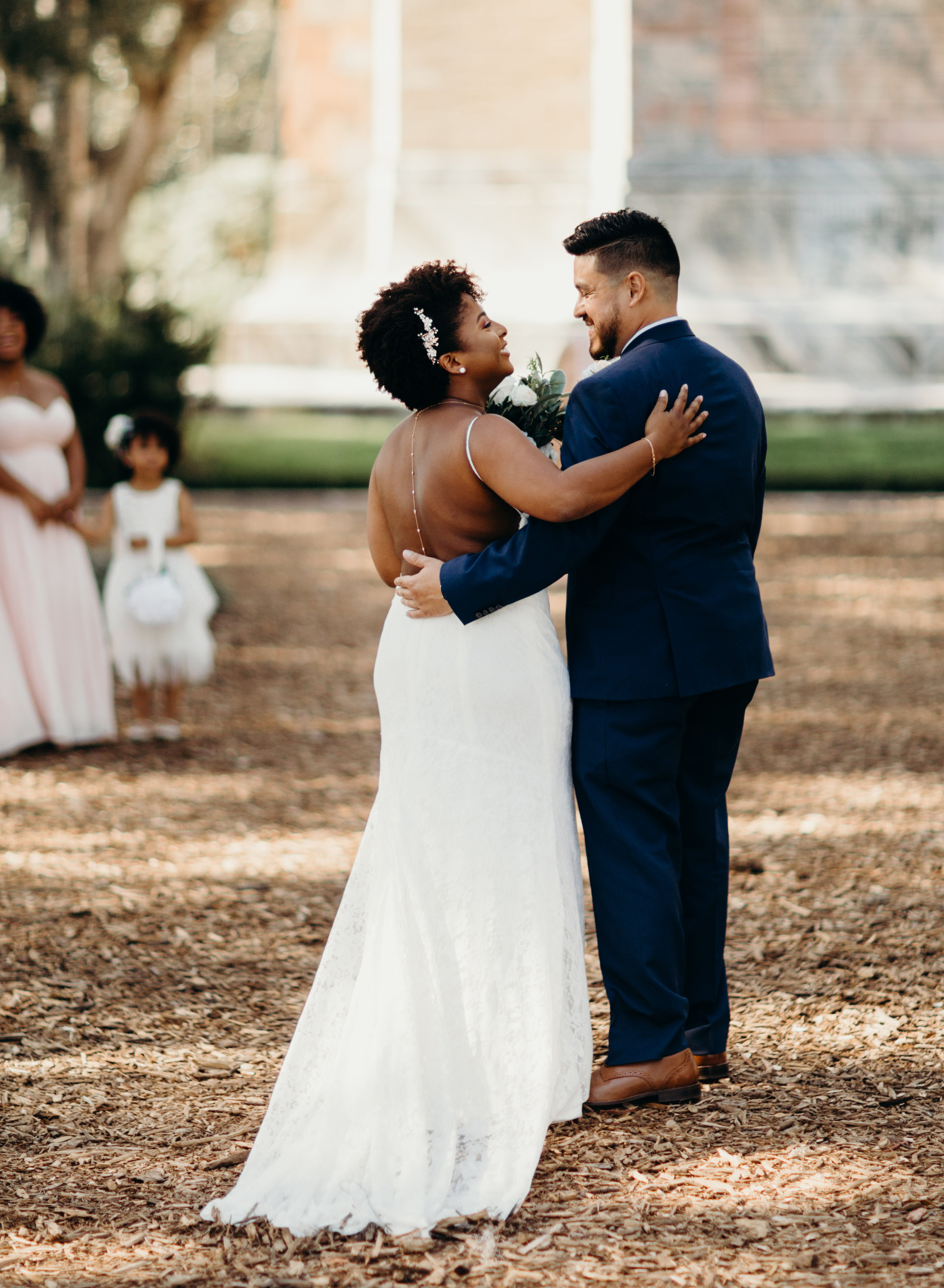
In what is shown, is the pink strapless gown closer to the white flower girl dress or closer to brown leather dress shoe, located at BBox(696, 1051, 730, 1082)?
the white flower girl dress

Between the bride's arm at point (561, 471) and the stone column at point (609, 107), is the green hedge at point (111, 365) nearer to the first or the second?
the bride's arm at point (561, 471)

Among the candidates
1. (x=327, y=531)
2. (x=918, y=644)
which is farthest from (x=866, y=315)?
(x=918, y=644)

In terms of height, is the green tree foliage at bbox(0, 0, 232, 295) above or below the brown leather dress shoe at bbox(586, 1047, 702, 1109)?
above

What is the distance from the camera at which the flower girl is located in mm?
7910

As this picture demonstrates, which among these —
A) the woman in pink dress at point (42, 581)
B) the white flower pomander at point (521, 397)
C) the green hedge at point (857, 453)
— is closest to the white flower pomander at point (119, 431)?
the woman in pink dress at point (42, 581)

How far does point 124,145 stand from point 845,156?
11188 millimetres

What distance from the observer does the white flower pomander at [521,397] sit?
11.6 feet

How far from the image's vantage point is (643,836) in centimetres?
364

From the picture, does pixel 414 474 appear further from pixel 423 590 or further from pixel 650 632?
pixel 650 632

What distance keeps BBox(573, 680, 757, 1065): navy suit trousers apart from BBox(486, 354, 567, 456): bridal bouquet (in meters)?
0.64

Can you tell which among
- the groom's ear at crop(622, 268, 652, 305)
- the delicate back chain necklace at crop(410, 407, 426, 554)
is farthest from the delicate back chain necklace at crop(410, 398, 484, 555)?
the groom's ear at crop(622, 268, 652, 305)

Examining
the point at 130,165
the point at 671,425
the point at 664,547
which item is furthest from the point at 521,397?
the point at 130,165

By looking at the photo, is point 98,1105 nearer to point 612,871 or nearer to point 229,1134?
point 229,1134

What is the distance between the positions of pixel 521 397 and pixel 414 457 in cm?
29
